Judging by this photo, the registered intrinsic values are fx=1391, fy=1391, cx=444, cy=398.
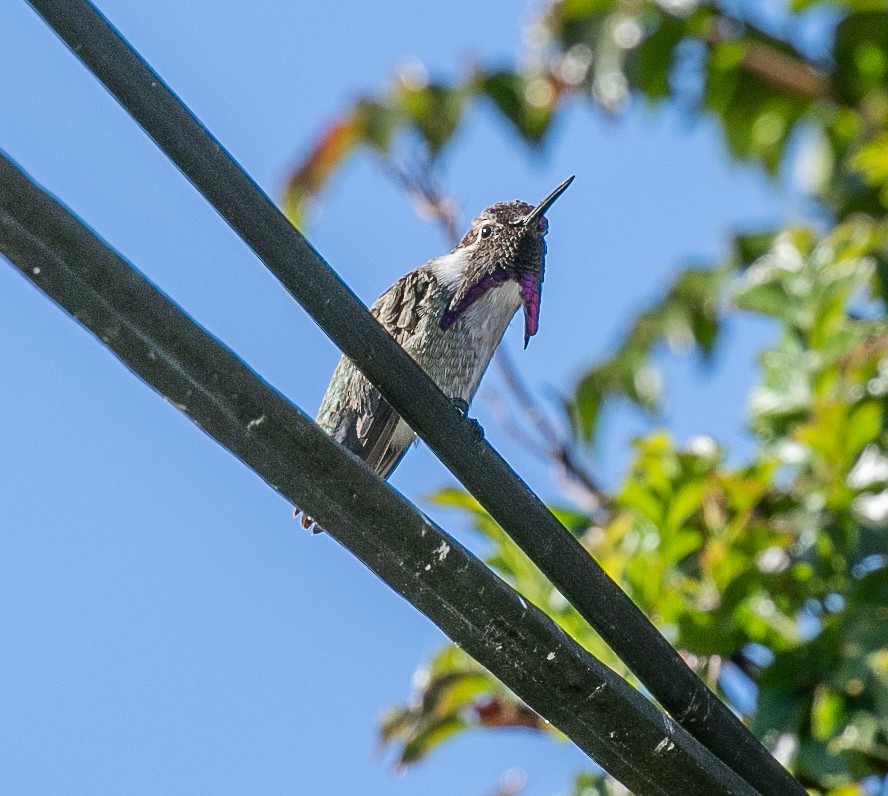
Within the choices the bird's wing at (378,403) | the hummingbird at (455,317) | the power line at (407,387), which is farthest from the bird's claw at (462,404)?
the power line at (407,387)

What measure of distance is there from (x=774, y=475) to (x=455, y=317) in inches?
48.9

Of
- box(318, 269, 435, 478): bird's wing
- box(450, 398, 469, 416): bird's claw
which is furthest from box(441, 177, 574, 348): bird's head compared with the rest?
box(450, 398, 469, 416): bird's claw

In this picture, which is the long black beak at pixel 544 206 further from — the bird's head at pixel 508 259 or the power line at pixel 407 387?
the power line at pixel 407 387

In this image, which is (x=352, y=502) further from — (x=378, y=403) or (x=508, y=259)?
(x=508, y=259)

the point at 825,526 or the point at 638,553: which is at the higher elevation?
the point at 825,526

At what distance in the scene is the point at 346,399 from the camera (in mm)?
5059

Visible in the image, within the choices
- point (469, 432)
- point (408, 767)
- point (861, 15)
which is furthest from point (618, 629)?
point (861, 15)

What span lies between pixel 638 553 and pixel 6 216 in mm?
2953

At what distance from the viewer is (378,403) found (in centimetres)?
482

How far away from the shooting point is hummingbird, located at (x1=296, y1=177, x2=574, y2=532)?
4879 mm

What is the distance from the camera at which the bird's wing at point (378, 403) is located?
4.82 m

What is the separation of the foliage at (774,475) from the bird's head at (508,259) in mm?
654

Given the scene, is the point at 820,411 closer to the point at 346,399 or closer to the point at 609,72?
the point at 346,399

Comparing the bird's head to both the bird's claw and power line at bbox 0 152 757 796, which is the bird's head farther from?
power line at bbox 0 152 757 796
